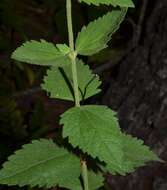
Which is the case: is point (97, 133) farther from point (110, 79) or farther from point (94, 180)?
point (110, 79)

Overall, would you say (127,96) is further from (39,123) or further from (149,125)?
(39,123)

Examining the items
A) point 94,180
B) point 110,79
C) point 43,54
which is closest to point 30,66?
point 110,79

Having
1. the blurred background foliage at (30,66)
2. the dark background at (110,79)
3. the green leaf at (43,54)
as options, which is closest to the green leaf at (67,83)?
the green leaf at (43,54)

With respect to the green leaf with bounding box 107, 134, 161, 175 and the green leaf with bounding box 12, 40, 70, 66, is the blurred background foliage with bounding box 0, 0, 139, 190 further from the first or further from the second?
the green leaf with bounding box 12, 40, 70, 66

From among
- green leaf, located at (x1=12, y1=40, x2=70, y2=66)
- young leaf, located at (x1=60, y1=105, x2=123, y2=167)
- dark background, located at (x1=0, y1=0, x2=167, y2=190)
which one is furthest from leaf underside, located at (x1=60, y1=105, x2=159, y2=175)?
dark background, located at (x1=0, y1=0, x2=167, y2=190)

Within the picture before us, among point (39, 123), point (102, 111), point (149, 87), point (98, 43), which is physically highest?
point (98, 43)

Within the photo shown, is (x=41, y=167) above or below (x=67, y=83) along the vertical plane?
below

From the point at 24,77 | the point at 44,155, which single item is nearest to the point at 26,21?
the point at 24,77
